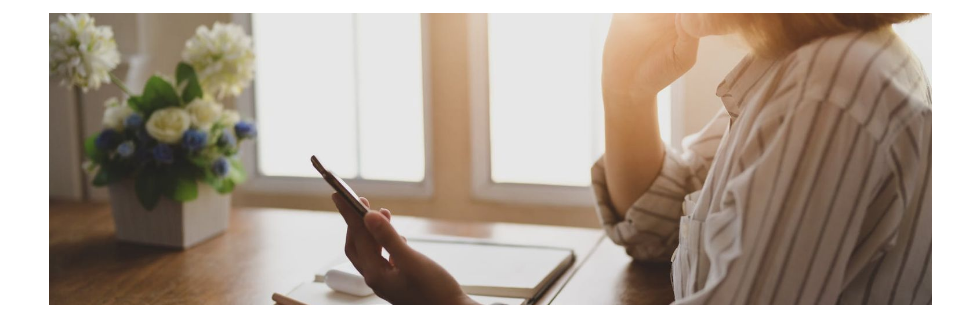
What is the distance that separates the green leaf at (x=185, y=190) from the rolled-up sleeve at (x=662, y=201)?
2.44ft

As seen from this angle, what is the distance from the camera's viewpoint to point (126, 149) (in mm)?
1459

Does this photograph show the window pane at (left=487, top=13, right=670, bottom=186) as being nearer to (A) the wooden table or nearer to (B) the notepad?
(A) the wooden table

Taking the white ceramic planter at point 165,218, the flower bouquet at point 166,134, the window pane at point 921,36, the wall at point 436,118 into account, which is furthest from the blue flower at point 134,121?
the window pane at point 921,36

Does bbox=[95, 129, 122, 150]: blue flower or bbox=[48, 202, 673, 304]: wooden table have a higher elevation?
bbox=[95, 129, 122, 150]: blue flower

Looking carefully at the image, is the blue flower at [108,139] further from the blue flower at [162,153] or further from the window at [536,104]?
the window at [536,104]

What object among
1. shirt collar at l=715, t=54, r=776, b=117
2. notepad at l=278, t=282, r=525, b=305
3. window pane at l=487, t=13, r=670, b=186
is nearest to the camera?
shirt collar at l=715, t=54, r=776, b=117

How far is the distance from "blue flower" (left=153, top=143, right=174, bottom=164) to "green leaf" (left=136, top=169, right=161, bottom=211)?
4 cm

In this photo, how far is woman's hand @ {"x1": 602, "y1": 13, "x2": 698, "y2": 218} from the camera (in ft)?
3.07

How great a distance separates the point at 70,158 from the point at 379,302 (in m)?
1.73

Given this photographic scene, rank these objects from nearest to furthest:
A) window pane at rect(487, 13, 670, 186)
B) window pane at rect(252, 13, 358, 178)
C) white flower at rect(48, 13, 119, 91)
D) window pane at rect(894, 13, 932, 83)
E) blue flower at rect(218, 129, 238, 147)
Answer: white flower at rect(48, 13, 119, 91) < blue flower at rect(218, 129, 238, 147) < window pane at rect(894, 13, 932, 83) < window pane at rect(487, 13, 670, 186) < window pane at rect(252, 13, 358, 178)

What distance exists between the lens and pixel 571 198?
2406 mm

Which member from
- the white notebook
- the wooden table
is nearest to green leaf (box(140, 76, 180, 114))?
the wooden table
